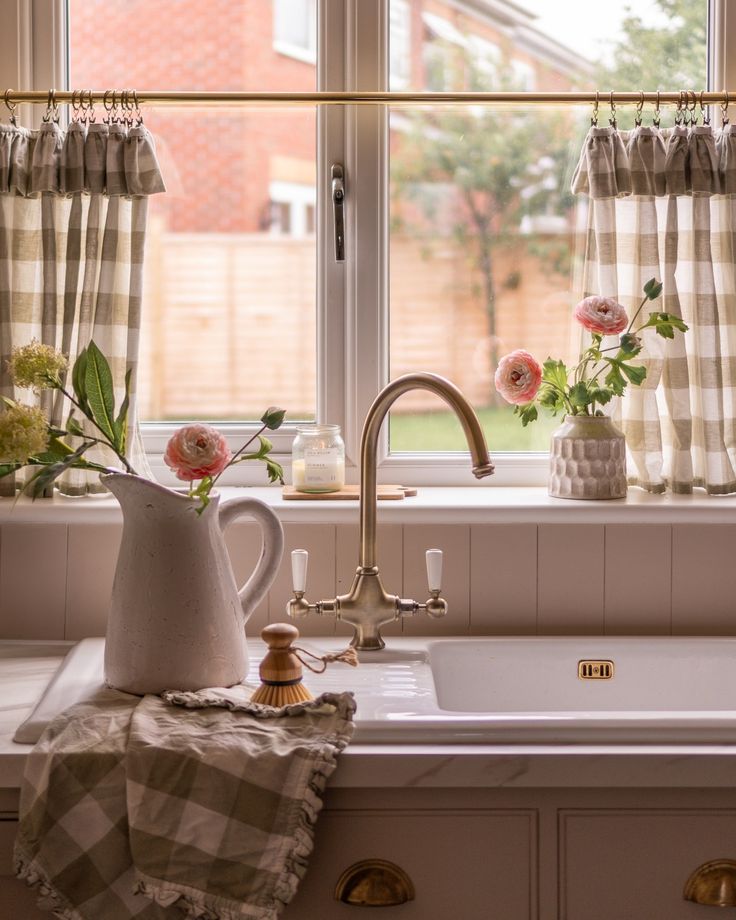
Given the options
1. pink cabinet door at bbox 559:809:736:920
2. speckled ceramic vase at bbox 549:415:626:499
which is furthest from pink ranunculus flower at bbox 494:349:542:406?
pink cabinet door at bbox 559:809:736:920

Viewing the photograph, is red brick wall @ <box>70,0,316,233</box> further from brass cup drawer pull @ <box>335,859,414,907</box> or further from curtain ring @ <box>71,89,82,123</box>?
brass cup drawer pull @ <box>335,859,414,907</box>

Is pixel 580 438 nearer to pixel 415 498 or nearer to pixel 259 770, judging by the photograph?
pixel 415 498

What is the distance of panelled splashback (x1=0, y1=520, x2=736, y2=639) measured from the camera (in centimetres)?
175

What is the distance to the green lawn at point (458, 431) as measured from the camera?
6.53ft

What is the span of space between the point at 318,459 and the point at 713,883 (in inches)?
35.4

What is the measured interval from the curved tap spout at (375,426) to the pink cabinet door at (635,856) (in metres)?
0.49

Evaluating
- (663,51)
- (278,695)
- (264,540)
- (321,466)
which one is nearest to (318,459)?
(321,466)

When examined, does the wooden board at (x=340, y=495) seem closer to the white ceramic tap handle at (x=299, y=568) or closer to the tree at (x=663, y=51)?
the white ceramic tap handle at (x=299, y=568)

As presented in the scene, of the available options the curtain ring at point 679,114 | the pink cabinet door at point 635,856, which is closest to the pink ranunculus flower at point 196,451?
the pink cabinet door at point 635,856

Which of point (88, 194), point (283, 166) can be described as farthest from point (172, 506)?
point (283, 166)

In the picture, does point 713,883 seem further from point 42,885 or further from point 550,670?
point 42,885

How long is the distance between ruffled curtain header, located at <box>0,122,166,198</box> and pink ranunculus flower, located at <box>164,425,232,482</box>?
64 cm

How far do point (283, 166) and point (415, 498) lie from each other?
2.15 ft

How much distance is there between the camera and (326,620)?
68.1 inches
